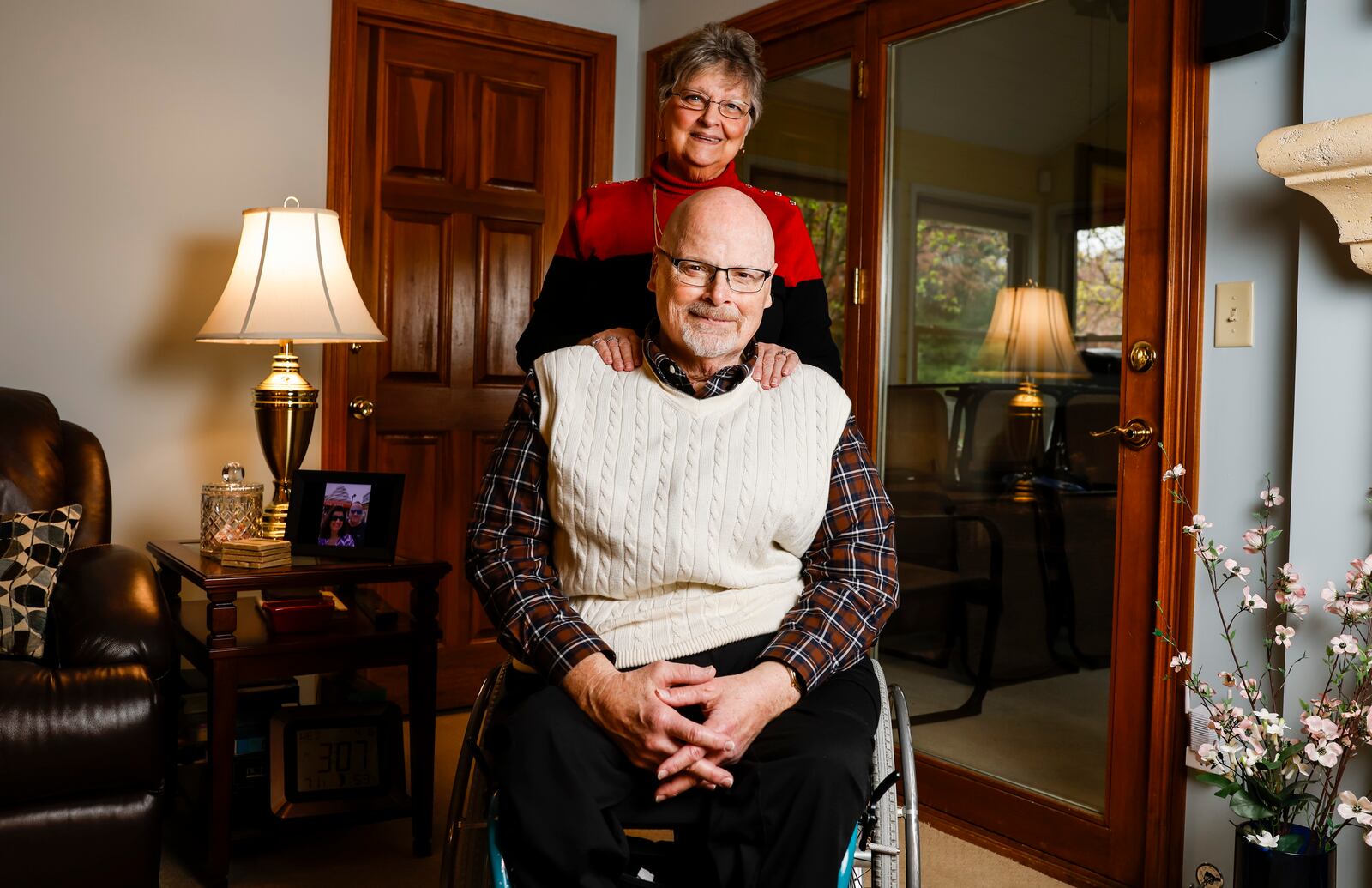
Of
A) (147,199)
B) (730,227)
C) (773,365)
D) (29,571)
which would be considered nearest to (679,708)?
(773,365)

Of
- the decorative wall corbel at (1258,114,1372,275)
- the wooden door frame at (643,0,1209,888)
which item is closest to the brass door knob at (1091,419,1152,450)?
the wooden door frame at (643,0,1209,888)

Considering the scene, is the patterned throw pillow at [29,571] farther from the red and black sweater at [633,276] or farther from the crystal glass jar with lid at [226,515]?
the red and black sweater at [633,276]

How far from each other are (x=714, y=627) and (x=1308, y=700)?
112cm

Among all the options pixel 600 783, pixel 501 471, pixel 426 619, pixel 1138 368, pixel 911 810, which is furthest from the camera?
pixel 426 619

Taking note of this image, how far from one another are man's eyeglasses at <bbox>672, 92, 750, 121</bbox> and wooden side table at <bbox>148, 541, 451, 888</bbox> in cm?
115

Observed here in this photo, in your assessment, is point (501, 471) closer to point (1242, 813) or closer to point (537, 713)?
point (537, 713)

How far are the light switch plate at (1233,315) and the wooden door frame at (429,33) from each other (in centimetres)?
213

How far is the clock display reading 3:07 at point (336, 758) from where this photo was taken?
8.00ft

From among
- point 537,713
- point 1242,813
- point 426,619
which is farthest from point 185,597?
point 1242,813

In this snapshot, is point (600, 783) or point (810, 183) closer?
point (600, 783)

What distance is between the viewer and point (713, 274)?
62.7 inches

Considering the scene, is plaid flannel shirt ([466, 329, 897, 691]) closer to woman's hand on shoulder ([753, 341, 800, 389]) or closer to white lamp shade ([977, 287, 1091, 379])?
woman's hand on shoulder ([753, 341, 800, 389])

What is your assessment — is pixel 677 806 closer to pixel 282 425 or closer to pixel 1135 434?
pixel 1135 434

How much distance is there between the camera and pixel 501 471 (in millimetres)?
1634
